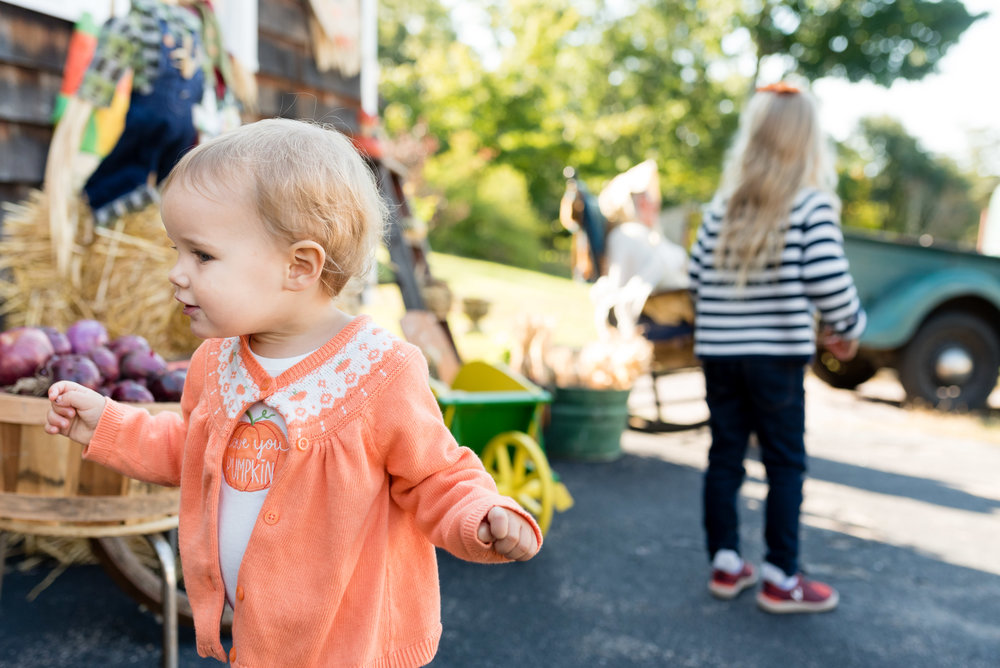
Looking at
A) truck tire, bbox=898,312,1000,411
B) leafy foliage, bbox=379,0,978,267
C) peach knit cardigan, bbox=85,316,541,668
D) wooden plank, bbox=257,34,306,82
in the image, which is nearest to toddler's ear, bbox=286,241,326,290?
peach knit cardigan, bbox=85,316,541,668

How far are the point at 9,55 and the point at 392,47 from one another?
121ft

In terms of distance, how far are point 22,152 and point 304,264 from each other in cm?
270

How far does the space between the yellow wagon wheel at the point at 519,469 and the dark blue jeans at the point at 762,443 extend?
67 centimetres

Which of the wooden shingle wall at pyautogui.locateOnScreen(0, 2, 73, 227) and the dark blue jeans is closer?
the dark blue jeans

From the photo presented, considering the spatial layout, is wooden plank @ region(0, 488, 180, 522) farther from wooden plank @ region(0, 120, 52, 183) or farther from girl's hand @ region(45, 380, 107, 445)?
wooden plank @ region(0, 120, 52, 183)

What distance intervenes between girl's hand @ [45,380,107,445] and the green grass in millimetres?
5952

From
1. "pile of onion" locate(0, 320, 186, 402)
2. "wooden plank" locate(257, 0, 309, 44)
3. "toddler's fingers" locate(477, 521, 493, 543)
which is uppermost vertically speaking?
A: "wooden plank" locate(257, 0, 309, 44)

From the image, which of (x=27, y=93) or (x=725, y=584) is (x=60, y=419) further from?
(x=725, y=584)

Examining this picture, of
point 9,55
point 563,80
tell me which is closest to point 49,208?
point 9,55

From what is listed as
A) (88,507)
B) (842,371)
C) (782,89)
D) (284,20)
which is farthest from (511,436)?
(842,371)

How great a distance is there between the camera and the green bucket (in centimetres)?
483

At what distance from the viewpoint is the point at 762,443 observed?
2.98 m

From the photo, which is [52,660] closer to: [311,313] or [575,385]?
[311,313]

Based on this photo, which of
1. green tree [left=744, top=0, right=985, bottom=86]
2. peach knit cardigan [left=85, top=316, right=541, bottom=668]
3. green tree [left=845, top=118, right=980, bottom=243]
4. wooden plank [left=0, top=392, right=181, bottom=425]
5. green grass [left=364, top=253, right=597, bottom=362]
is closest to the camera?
peach knit cardigan [left=85, top=316, right=541, bottom=668]
